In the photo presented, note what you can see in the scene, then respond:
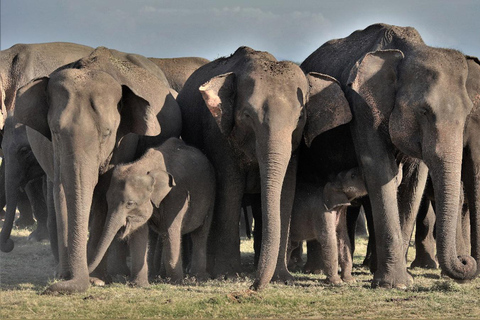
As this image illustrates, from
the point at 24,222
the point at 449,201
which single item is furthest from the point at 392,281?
the point at 24,222

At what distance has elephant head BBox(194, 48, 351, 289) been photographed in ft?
29.7

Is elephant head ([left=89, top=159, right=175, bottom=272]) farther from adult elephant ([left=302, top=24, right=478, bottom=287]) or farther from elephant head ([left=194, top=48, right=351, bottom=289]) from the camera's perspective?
adult elephant ([left=302, top=24, right=478, bottom=287])

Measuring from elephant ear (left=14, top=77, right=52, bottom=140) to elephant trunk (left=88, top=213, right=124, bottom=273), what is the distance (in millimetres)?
1124

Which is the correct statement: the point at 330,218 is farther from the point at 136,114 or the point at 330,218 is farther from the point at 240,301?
the point at 136,114

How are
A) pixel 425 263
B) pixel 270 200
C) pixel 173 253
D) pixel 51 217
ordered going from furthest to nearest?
pixel 425 263 < pixel 51 217 < pixel 173 253 < pixel 270 200

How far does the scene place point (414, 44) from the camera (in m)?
10.1

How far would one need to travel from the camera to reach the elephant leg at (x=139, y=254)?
9.52 meters

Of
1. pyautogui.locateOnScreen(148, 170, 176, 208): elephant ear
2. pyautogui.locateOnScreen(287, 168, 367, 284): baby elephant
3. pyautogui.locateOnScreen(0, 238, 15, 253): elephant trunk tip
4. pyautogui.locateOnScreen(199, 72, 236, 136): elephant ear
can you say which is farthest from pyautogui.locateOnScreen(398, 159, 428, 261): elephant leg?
pyautogui.locateOnScreen(0, 238, 15, 253): elephant trunk tip

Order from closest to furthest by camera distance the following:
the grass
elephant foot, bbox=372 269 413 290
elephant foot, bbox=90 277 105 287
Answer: the grass < elephant foot, bbox=90 277 105 287 < elephant foot, bbox=372 269 413 290

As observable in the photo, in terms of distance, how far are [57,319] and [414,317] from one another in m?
2.87

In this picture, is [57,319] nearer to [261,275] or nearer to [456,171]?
[261,275]

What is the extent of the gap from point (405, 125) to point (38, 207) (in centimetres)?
693

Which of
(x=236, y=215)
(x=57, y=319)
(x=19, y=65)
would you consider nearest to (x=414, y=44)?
(x=236, y=215)

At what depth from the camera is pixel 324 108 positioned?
33.1ft
